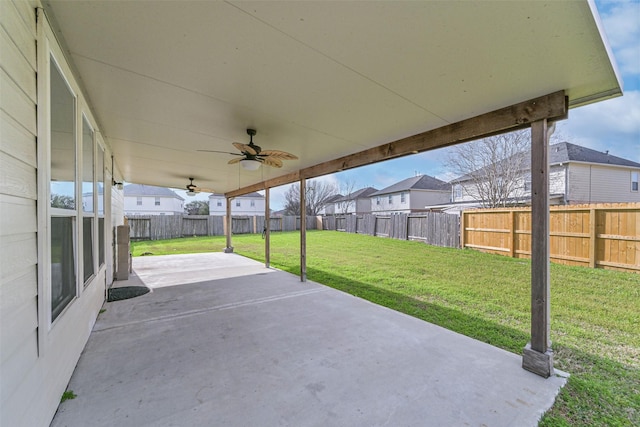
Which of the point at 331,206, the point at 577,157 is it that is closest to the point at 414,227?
the point at 577,157

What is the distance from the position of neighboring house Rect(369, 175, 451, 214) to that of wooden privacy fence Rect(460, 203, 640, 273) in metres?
11.5

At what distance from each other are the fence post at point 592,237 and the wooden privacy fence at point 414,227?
3.58 meters

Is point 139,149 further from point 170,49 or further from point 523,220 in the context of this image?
point 523,220

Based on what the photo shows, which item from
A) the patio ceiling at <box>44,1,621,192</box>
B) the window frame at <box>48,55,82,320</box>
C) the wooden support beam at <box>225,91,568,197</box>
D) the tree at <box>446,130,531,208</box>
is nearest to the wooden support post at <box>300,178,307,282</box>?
the wooden support beam at <box>225,91,568,197</box>

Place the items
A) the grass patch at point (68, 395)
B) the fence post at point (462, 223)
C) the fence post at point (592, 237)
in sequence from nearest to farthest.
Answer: the grass patch at point (68, 395), the fence post at point (592, 237), the fence post at point (462, 223)

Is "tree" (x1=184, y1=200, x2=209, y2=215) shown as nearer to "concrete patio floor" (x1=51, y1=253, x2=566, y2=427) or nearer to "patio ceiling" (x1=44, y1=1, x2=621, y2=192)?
"concrete patio floor" (x1=51, y1=253, x2=566, y2=427)

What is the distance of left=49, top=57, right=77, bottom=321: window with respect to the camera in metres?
1.72

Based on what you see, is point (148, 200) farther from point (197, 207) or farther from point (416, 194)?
point (416, 194)

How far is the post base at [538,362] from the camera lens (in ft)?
7.11

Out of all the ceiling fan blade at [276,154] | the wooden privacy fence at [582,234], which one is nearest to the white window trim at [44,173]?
the ceiling fan blade at [276,154]

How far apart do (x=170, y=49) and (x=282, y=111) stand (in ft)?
3.71

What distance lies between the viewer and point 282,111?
2670mm

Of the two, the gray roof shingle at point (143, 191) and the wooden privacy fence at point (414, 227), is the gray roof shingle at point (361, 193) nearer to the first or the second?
the wooden privacy fence at point (414, 227)

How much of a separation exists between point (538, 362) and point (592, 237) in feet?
17.8
